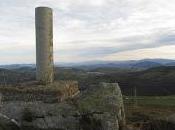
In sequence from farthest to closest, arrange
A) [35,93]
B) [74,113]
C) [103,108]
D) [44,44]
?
[44,44]
[35,93]
[103,108]
[74,113]

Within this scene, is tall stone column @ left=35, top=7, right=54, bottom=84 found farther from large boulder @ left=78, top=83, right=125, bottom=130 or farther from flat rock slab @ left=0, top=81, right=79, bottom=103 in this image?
large boulder @ left=78, top=83, right=125, bottom=130

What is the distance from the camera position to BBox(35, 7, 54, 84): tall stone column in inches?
603

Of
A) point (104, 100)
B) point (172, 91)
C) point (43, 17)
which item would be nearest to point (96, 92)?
point (104, 100)

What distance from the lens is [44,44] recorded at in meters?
15.5

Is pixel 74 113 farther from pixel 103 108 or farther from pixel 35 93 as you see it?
pixel 35 93

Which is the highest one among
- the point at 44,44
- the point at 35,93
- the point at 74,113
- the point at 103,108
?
the point at 44,44

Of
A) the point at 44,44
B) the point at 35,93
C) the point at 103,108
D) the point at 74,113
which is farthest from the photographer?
the point at 44,44

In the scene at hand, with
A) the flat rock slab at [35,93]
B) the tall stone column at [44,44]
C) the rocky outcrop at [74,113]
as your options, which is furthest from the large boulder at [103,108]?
the tall stone column at [44,44]

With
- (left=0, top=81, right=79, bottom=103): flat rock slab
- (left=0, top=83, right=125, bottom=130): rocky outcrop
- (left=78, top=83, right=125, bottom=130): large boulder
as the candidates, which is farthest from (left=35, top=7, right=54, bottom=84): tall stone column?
(left=78, top=83, right=125, bottom=130): large boulder

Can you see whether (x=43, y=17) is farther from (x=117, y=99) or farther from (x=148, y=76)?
(x=148, y=76)

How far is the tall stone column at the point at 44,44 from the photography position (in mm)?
15305

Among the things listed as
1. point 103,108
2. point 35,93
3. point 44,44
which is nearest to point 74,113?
point 103,108

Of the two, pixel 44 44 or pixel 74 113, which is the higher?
pixel 44 44

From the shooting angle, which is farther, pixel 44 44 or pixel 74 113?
pixel 44 44
